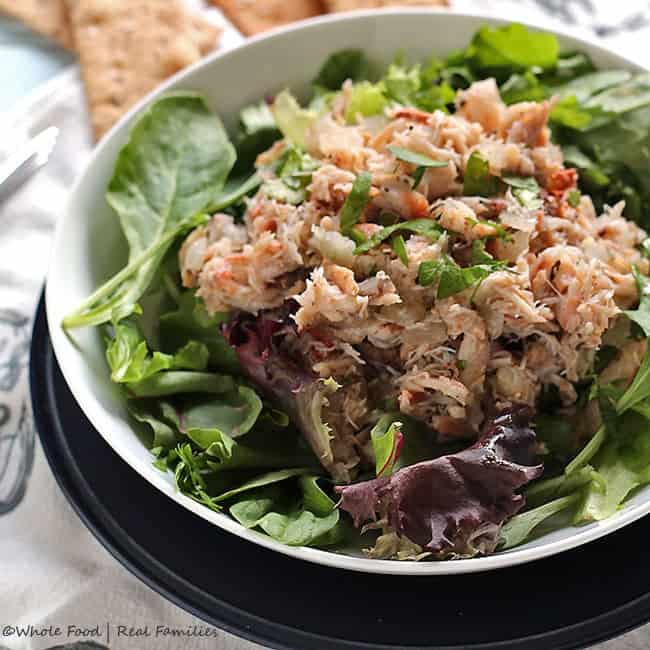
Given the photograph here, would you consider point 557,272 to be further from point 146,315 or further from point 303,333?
point 146,315

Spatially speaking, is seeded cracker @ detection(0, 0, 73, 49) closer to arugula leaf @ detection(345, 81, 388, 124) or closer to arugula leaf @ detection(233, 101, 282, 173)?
arugula leaf @ detection(233, 101, 282, 173)

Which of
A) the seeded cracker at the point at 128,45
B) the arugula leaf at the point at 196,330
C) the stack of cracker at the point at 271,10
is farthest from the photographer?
the stack of cracker at the point at 271,10

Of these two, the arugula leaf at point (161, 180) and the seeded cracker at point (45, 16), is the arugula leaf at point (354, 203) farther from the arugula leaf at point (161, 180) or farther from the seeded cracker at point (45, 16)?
the seeded cracker at point (45, 16)

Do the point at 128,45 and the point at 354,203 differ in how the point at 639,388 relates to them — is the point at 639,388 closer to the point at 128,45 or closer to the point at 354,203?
the point at 354,203

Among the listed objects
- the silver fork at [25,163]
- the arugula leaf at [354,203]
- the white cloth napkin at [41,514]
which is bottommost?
the white cloth napkin at [41,514]

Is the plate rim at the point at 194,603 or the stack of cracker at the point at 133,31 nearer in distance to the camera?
the plate rim at the point at 194,603

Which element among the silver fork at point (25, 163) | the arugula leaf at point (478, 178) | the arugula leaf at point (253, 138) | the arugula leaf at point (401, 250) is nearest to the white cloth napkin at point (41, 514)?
the silver fork at point (25, 163)
